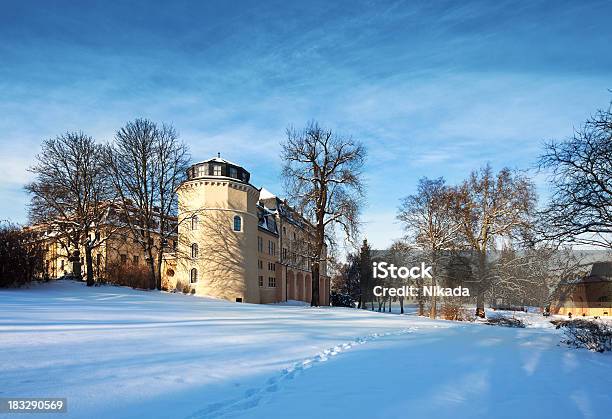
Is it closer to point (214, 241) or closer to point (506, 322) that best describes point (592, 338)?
point (506, 322)

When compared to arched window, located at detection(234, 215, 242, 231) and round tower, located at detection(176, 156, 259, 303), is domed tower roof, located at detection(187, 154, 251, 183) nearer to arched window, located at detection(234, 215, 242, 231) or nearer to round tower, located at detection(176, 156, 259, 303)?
round tower, located at detection(176, 156, 259, 303)

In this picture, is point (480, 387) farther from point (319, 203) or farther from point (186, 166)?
point (186, 166)

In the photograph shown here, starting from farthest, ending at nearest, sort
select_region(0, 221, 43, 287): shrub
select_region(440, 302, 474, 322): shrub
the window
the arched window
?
1. the arched window
2. the window
3. select_region(440, 302, 474, 322): shrub
4. select_region(0, 221, 43, 287): shrub

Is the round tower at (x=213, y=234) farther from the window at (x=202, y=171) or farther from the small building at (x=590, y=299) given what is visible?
the small building at (x=590, y=299)

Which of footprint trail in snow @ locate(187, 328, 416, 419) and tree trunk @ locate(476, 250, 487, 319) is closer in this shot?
footprint trail in snow @ locate(187, 328, 416, 419)

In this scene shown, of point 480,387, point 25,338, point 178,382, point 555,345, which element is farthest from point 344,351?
point 555,345

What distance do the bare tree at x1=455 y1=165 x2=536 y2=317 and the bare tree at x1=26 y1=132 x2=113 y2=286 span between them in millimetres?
25248

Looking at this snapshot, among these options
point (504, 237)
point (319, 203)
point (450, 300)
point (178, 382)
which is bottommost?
point (450, 300)

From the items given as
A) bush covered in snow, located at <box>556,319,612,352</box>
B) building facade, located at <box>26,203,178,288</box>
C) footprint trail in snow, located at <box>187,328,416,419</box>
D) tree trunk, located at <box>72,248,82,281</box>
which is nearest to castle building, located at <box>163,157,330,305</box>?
building facade, located at <box>26,203,178,288</box>

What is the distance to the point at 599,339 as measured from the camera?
11.3 metres

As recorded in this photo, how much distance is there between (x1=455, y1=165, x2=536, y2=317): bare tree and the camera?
29531 mm

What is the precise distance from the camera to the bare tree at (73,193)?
29.4 metres

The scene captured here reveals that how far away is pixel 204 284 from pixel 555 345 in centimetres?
2836

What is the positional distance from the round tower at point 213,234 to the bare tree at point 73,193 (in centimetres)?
689
